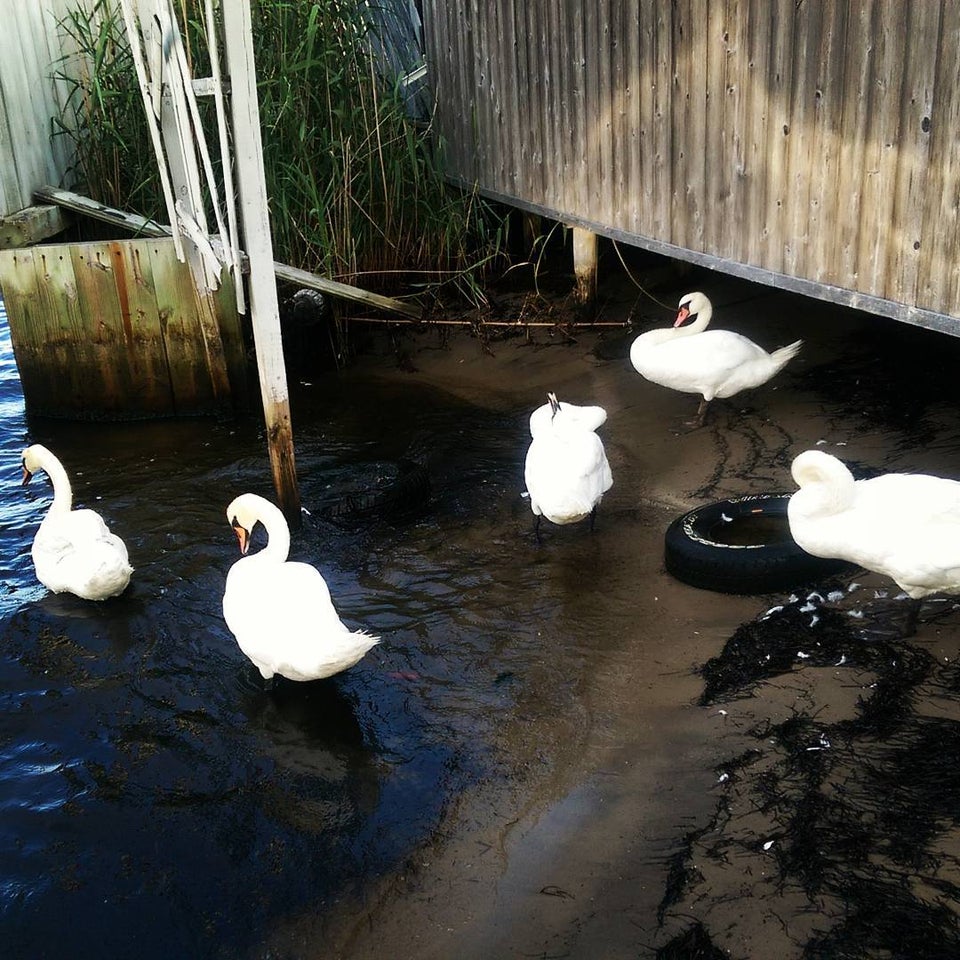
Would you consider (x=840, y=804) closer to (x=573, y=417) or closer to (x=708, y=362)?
(x=573, y=417)

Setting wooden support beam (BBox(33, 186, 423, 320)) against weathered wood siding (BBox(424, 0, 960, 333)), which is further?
wooden support beam (BBox(33, 186, 423, 320))

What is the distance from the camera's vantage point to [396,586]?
6.23 m

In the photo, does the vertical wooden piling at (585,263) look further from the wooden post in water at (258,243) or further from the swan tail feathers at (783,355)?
the wooden post in water at (258,243)

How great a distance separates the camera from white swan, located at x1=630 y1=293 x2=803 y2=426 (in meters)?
7.43

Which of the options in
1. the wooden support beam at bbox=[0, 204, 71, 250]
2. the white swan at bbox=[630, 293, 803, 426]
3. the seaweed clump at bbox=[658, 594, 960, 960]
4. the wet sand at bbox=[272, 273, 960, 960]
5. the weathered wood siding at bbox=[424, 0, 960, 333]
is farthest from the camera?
the wooden support beam at bbox=[0, 204, 71, 250]

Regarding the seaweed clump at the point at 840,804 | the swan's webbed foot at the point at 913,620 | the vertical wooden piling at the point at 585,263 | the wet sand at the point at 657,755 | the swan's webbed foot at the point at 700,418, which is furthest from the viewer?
the vertical wooden piling at the point at 585,263

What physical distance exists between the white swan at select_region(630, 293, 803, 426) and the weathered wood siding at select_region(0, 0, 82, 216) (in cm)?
569

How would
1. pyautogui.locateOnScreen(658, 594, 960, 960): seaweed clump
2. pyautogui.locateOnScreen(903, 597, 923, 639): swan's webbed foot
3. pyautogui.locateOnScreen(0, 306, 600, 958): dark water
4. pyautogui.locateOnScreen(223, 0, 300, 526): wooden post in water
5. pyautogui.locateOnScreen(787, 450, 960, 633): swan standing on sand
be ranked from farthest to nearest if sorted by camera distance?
pyautogui.locateOnScreen(223, 0, 300, 526): wooden post in water
pyautogui.locateOnScreen(903, 597, 923, 639): swan's webbed foot
pyautogui.locateOnScreen(787, 450, 960, 633): swan standing on sand
pyautogui.locateOnScreen(0, 306, 600, 958): dark water
pyautogui.locateOnScreen(658, 594, 960, 960): seaweed clump

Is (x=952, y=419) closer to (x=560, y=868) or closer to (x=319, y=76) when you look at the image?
(x=560, y=868)

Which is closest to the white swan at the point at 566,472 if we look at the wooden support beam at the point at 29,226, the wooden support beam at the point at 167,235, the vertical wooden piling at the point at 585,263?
the wooden support beam at the point at 167,235

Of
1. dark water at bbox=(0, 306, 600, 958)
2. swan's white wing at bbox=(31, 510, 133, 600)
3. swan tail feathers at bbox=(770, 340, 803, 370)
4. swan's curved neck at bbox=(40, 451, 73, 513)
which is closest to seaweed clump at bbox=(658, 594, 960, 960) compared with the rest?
dark water at bbox=(0, 306, 600, 958)

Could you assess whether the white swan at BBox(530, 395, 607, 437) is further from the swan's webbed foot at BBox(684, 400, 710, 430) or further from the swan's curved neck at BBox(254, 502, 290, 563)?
the swan's curved neck at BBox(254, 502, 290, 563)

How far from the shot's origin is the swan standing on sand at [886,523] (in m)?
4.88

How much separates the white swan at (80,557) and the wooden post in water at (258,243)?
1.07 meters
